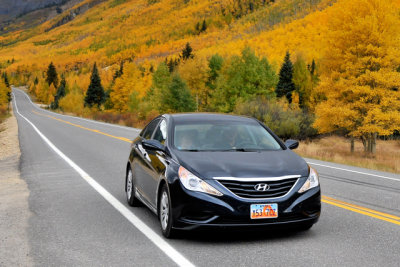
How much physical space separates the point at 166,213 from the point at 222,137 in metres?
1.48

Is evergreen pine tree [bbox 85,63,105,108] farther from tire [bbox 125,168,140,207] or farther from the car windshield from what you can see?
the car windshield

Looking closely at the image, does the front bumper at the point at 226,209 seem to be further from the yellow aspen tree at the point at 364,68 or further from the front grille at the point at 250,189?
the yellow aspen tree at the point at 364,68

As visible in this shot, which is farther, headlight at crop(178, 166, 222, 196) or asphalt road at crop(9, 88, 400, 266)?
headlight at crop(178, 166, 222, 196)

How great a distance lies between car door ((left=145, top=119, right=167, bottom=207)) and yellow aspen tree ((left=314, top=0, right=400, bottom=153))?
74.5 feet

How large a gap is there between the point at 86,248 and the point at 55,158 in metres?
11.2

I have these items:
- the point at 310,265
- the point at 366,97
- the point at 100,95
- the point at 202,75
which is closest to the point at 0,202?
the point at 310,265

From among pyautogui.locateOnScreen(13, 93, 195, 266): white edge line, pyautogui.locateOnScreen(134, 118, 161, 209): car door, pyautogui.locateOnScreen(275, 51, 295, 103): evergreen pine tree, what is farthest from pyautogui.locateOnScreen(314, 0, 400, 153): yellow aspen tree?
pyautogui.locateOnScreen(275, 51, 295, 103): evergreen pine tree

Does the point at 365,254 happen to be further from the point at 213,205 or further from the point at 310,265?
the point at 213,205

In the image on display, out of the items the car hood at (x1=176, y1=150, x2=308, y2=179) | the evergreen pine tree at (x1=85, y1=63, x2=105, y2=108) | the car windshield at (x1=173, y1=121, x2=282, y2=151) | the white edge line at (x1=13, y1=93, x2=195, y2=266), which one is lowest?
the evergreen pine tree at (x1=85, y1=63, x2=105, y2=108)

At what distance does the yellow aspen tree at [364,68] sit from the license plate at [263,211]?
23.8 m

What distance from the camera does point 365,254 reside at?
526cm

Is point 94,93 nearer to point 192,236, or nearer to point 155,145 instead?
point 155,145

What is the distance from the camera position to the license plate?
5.46 m

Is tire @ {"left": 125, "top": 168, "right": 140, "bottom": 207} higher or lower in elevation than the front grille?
lower
